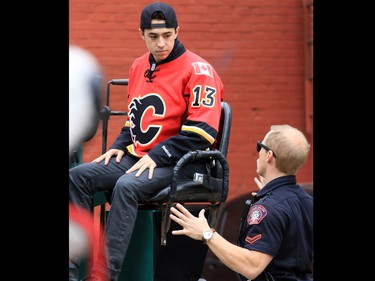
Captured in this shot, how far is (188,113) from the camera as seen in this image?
354cm

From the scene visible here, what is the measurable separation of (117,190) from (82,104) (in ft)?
2.05

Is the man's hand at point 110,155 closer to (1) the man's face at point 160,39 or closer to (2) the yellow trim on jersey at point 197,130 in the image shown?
(2) the yellow trim on jersey at point 197,130

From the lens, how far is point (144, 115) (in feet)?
11.6

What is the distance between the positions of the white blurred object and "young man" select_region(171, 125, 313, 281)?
2.90ft

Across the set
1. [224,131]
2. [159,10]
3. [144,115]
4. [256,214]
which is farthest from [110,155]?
[256,214]

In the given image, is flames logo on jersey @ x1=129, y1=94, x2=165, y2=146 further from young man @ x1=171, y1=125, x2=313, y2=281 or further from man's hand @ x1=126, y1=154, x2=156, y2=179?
young man @ x1=171, y1=125, x2=313, y2=281

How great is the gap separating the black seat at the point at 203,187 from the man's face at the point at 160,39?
0.46 metres

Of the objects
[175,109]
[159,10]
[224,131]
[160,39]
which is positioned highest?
[159,10]

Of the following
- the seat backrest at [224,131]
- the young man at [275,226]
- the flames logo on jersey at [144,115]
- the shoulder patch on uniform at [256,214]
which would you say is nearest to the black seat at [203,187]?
the seat backrest at [224,131]

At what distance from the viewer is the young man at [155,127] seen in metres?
3.35

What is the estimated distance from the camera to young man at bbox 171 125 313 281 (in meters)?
2.91

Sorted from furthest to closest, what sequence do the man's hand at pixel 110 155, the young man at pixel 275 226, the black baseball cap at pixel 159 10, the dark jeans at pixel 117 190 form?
the man's hand at pixel 110 155
the black baseball cap at pixel 159 10
the dark jeans at pixel 117 190
the young man at pixel 275 226

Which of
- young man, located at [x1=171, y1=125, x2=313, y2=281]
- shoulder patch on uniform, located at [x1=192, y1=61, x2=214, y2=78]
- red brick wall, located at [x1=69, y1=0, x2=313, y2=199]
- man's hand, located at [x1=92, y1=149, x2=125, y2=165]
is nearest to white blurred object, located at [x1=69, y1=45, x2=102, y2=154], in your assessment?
man's hand, located at [x1=92, y1=149, x2=125, y2=165]

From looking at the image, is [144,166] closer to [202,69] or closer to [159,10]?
[202,69]
